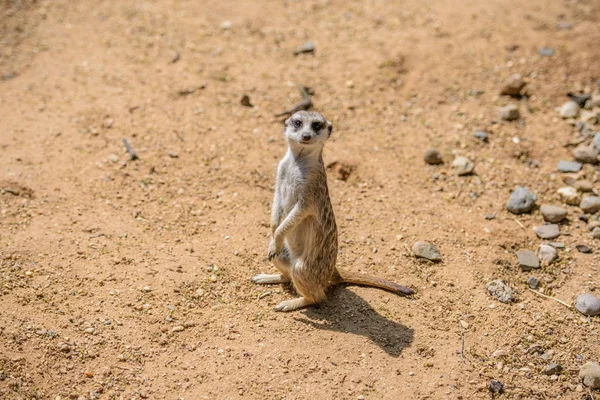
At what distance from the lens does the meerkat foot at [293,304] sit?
11.0ft

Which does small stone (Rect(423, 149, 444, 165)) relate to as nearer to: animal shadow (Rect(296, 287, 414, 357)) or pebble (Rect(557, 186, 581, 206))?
Answer: pebble (Rect(557, 186, 581, 206))

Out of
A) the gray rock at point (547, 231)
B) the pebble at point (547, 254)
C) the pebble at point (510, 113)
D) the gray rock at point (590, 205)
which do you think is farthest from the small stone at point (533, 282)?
the pebble at point (510, 113)

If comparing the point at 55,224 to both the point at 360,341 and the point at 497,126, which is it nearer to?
the point at 360,341

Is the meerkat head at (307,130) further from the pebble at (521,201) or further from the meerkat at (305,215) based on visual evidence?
the pebble at (521,201)

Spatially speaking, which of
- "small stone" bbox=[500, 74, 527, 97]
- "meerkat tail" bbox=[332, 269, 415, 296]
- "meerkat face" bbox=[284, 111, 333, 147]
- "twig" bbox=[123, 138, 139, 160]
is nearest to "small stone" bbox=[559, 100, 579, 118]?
"small stone" bbox=[500, 74, 527, 97]

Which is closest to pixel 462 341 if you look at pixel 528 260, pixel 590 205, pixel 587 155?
pixel 528 260

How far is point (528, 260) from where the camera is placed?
148 inches

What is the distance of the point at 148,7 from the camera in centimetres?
591

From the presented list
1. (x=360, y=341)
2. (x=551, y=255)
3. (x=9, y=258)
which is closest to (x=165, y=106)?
(x=9, y=258)

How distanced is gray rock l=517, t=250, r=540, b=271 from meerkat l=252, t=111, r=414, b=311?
2.78 ft

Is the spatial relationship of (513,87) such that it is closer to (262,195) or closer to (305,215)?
(262,195)

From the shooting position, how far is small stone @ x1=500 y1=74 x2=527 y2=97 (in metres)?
5.05

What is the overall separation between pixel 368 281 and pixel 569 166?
2.07 metres

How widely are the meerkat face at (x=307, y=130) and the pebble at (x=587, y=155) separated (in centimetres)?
237
